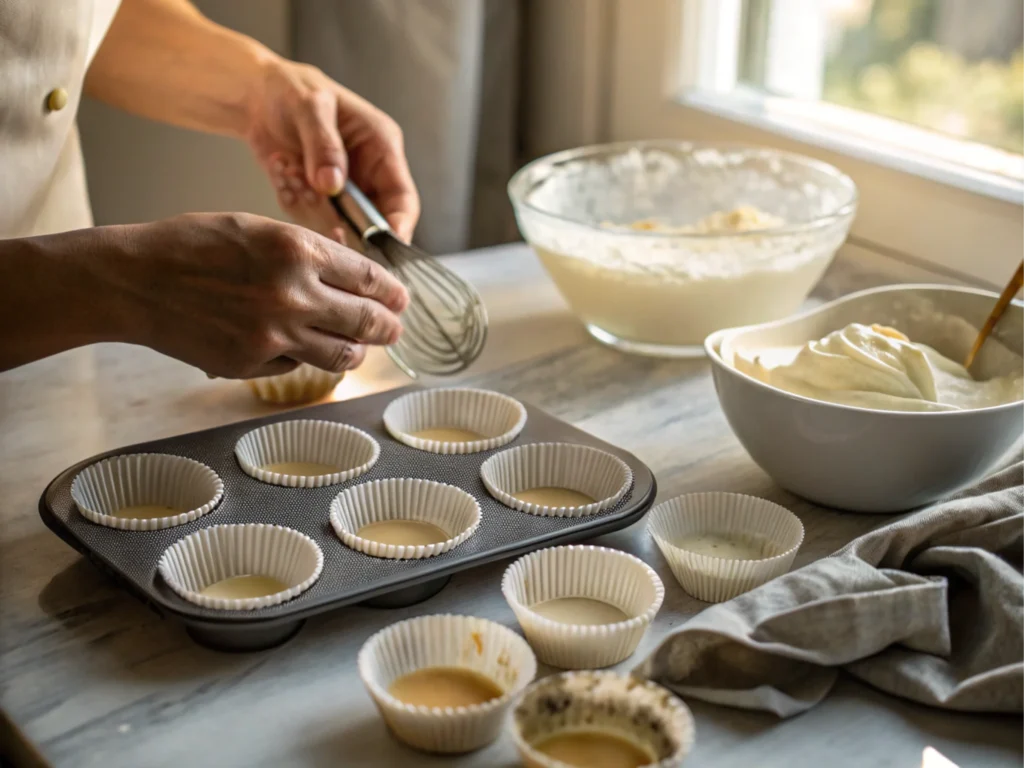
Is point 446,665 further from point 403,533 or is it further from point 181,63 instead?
point 181,63

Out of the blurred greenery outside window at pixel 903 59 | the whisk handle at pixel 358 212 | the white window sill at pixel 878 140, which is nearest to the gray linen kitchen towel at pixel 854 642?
the whisk handle at pixel 358 212

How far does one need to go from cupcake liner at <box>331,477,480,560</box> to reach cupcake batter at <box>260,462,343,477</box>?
2.9 inches

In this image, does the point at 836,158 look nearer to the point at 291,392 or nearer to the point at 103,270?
the point at 291,392

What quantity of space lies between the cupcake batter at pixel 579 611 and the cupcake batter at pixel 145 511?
0.92ft

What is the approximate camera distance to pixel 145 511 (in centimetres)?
87

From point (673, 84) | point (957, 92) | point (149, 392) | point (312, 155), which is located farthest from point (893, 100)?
point (149, 392)

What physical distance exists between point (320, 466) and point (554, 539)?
Result: 0.23 m

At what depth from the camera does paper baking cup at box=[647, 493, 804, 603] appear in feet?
2.54

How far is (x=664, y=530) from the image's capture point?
84 cm

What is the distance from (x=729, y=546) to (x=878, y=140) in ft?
2.36

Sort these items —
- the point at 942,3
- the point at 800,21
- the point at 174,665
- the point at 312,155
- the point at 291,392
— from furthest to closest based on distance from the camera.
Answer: the point at 800,21
the point at 942,3
the point at 312,155
the point at 291,392
the point at 174,665

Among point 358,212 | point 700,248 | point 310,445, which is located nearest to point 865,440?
point 700,248

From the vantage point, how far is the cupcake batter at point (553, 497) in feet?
2.92

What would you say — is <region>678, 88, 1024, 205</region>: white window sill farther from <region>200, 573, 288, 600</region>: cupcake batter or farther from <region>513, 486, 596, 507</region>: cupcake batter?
<region>200, 573, 288, 600</region>: cupcake batter
